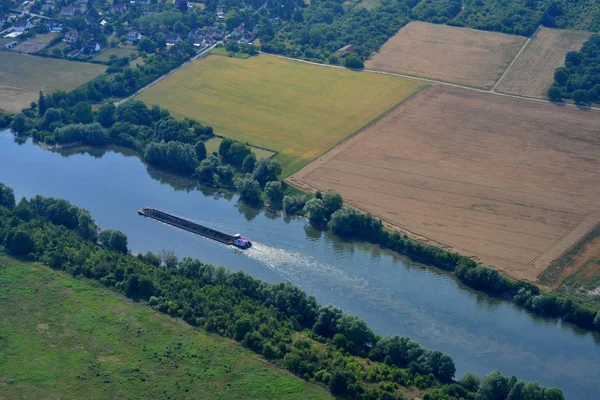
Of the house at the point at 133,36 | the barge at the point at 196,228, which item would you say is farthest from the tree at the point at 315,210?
the house at the point at 133,36

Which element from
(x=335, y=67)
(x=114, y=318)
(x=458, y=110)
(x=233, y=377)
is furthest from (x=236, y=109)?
(x=233, y=377)

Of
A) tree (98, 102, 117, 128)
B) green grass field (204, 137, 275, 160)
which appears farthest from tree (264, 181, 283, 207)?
tree (98, 102, 117, 128)

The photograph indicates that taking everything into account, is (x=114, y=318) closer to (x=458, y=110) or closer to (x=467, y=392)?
(x=467, y=392)

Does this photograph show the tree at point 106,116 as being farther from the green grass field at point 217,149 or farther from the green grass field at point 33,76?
the green grass field at point 217,149

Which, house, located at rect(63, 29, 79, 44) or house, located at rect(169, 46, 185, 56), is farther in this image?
house, located at rect(63, 29, 79, 44)

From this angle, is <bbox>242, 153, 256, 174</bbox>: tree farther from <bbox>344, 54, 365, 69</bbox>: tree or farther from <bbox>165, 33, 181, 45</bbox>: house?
<bbox>165, 33, 181, 45</bbox>: house

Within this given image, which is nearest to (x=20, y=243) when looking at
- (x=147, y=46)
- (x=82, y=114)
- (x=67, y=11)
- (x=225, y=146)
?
(x=225, y=146)

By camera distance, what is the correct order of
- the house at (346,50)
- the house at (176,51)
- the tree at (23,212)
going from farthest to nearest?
1. the house at (176,51)
2. the house at (346,50)
3. the tree at (23,212)
